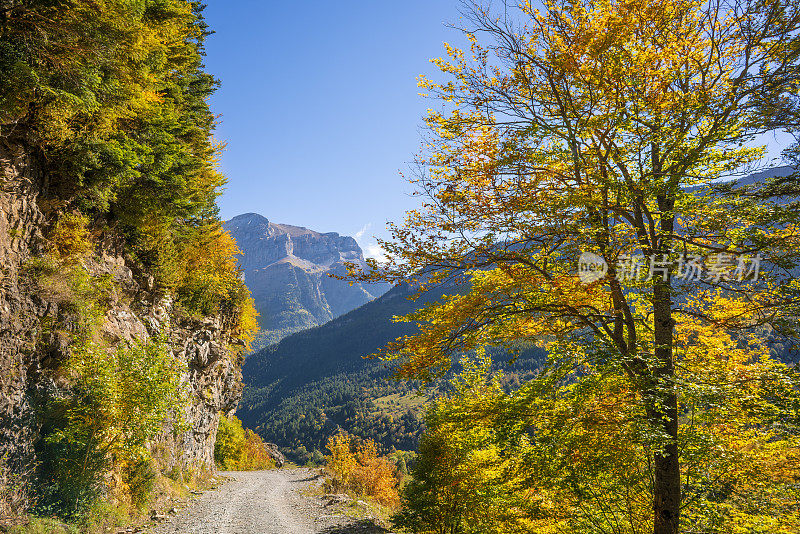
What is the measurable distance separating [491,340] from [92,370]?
365 inches

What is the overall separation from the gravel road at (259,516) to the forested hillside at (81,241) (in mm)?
1716

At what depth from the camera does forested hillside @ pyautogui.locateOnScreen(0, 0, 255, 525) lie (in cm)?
762

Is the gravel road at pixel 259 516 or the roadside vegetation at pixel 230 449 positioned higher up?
the gravel road at pixel 259 516

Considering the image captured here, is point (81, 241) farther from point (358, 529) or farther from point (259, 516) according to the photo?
point (358, 529)

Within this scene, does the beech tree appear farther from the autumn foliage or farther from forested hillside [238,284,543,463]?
forested hillside [238,284,543,463]

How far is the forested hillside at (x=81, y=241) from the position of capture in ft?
25.0

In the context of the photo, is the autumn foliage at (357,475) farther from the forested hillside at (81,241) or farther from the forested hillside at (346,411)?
the forested hillside at (346,411)

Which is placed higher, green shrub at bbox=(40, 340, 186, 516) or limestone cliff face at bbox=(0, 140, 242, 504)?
limestone cliff face at bbox=(0, 140, 242, 504)

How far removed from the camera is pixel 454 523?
10.6 meters

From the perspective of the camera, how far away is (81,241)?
10305 mm

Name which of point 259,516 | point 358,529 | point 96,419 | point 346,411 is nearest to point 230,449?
point 259,516

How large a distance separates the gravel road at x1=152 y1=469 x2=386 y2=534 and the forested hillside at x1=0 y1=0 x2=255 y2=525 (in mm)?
1716

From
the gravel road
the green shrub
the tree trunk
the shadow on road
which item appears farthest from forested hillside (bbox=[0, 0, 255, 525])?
the tree trunk

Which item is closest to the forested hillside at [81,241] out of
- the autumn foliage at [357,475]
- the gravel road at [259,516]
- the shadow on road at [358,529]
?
the gravel road at [259,516]
